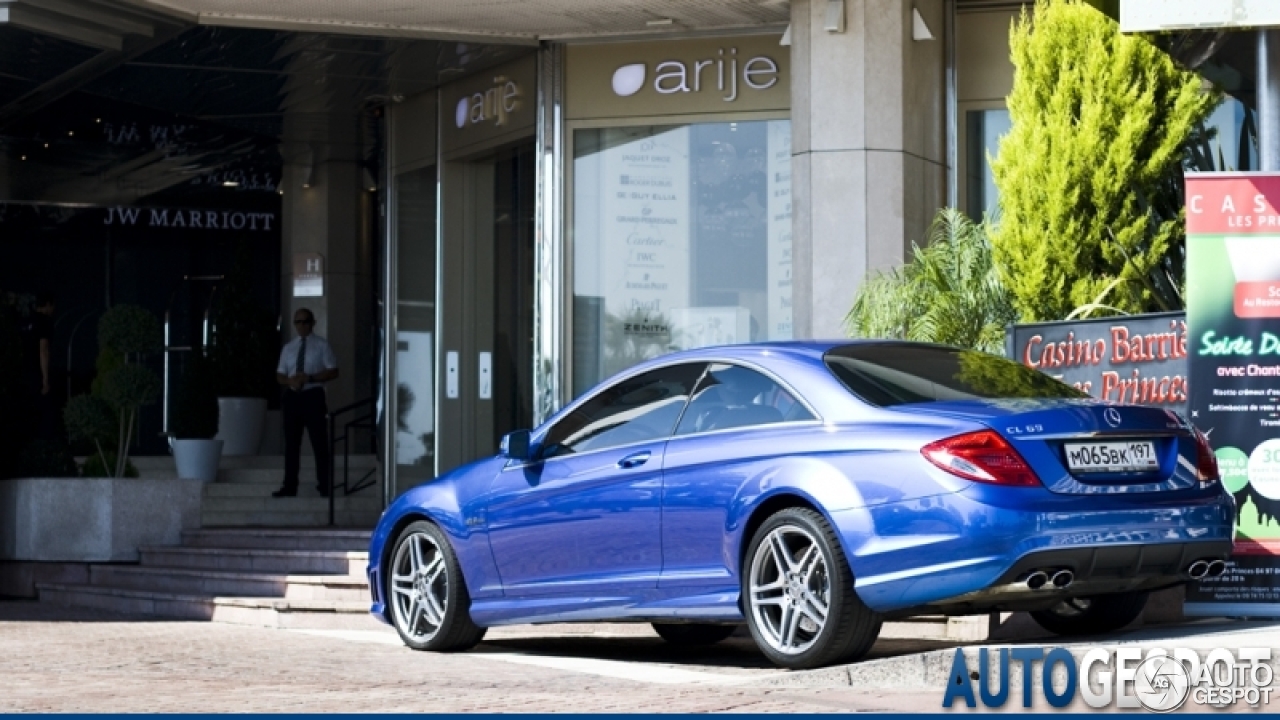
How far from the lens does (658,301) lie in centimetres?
1645

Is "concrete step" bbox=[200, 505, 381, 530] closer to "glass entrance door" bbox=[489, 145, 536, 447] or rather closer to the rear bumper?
"glass entrance door" bbox=[489, 145, 536, 447]

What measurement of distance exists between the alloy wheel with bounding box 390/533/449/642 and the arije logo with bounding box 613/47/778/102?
6.76 m

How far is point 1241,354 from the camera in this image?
9.12 metres

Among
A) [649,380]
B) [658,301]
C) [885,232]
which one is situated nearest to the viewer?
[649,380]

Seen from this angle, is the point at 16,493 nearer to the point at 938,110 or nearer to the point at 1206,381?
the point at 938,110

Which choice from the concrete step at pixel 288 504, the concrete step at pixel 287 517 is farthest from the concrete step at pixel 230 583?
the concrete step at pixel 288 504

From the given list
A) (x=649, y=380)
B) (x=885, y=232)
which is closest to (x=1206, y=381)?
(x=649, y=380)

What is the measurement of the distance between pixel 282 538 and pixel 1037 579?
9563 mm

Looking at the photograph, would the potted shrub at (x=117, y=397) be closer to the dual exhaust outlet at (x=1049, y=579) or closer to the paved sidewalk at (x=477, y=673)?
the paved sidewalk at (x=477, y=673)

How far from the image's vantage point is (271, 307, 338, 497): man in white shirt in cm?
2000

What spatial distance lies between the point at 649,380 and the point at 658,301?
699 centimetres

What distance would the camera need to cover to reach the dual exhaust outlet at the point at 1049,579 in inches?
301

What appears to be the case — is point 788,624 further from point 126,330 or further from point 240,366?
point 240,366

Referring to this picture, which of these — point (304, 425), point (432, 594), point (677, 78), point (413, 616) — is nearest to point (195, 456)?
point (304, 425)
